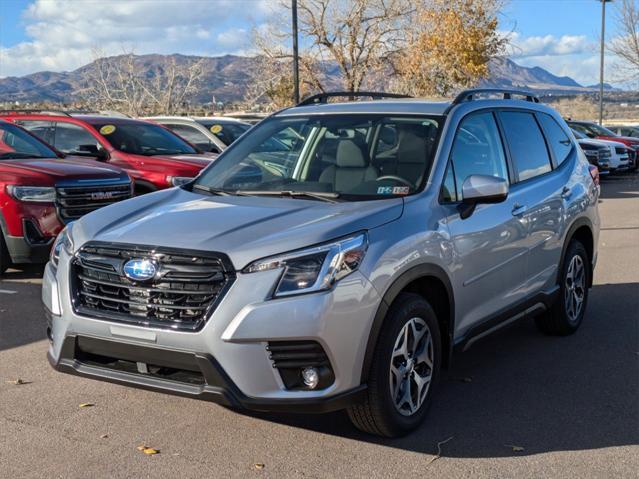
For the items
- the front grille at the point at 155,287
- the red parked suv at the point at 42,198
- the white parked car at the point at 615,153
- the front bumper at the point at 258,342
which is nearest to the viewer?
the front bumper at the point at 258,342

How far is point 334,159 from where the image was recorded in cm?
523

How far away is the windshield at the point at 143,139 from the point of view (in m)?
11.4

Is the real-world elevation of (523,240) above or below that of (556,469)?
above

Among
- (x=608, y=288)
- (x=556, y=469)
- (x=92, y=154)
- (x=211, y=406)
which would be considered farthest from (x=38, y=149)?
(x=556, y=469)

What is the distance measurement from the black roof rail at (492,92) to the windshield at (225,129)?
29.3ft

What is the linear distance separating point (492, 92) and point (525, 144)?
0.45 metres

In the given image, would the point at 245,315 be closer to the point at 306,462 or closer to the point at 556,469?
the point at 306,462

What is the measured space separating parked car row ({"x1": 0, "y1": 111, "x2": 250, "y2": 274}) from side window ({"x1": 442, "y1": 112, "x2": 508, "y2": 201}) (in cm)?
474

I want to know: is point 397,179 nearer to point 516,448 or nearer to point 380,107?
point 380,107

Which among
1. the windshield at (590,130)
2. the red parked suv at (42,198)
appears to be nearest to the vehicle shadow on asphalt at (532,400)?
the red parked suv at (42,198)

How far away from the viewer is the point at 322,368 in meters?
3.92

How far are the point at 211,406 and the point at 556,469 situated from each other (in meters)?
1.99

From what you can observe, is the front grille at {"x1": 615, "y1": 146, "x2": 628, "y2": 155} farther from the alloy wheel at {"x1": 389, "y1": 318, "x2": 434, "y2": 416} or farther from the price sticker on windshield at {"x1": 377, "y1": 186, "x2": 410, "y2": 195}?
the alloy wheel at {"x1": 389, "y1": 318, "x2": 434, "y2": 416}

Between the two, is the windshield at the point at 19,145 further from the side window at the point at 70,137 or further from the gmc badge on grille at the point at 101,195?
the side window at the point at 70,137
